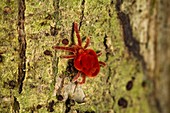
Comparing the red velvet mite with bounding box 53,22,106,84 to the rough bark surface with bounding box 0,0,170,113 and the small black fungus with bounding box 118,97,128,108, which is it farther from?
the small black fungus with bounding box 118,97,128,108

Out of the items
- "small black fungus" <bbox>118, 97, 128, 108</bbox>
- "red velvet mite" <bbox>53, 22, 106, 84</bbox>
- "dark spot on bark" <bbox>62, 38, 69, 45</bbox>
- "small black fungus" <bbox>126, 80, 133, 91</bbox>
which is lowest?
"small black fungus" <bbox>118, 97, 128, 108</bbox>

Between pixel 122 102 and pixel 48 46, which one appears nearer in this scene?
pixel 48 46

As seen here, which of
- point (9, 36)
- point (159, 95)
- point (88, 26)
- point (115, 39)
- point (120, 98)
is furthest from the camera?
point (159, 95)

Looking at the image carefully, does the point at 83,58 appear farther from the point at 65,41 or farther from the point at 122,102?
the point at 122,102

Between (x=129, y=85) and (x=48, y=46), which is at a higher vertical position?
(x=48, y=46)

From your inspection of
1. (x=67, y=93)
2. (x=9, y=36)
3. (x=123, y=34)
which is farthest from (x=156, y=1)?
(x=9, y=36)

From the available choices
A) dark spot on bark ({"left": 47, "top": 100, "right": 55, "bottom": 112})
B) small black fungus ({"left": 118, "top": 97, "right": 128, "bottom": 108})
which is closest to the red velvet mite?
dark spot on bark ({"left": 47, "top": 100, "right": 55, "bottom": 112})

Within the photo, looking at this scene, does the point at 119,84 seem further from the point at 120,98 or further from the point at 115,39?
the point at 115,39

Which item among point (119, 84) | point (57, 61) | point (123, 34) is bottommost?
point (119, 84)

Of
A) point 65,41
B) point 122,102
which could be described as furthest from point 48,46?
point 122,102
